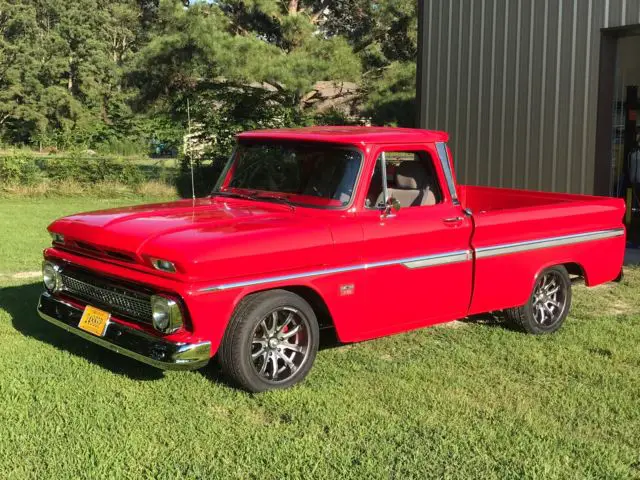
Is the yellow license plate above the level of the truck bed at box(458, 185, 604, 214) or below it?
below

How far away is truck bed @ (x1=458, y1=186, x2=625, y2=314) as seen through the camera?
576 centimetres

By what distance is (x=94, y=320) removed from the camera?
4.79 meters

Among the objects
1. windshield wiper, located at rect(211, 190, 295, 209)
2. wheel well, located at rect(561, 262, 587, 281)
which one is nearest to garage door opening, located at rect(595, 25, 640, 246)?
wheel well, located at rect(561, 262, 587, 281)

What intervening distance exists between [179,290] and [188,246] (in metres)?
0.27

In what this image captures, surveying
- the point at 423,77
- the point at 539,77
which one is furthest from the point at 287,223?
the point at 423,77

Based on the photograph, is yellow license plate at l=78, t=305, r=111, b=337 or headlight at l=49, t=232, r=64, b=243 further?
headlight at l=49, t=232, r=64, b=243

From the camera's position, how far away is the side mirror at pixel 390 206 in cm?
524

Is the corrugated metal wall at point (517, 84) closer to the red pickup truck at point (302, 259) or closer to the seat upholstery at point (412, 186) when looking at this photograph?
the red pickup truck at point (302, 259)

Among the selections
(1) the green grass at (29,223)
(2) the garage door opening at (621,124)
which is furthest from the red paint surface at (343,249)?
(1) the green grass at (29,223)

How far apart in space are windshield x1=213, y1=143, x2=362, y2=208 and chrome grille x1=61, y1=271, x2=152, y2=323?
1.40 metres

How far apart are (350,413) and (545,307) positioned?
2.71m

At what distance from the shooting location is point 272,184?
18.6 feet

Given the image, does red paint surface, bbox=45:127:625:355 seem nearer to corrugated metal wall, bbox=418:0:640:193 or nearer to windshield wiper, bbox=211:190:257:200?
windshield wiper, bbox=211:190:257:200

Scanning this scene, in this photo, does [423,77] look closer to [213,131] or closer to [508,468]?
[213,131]
